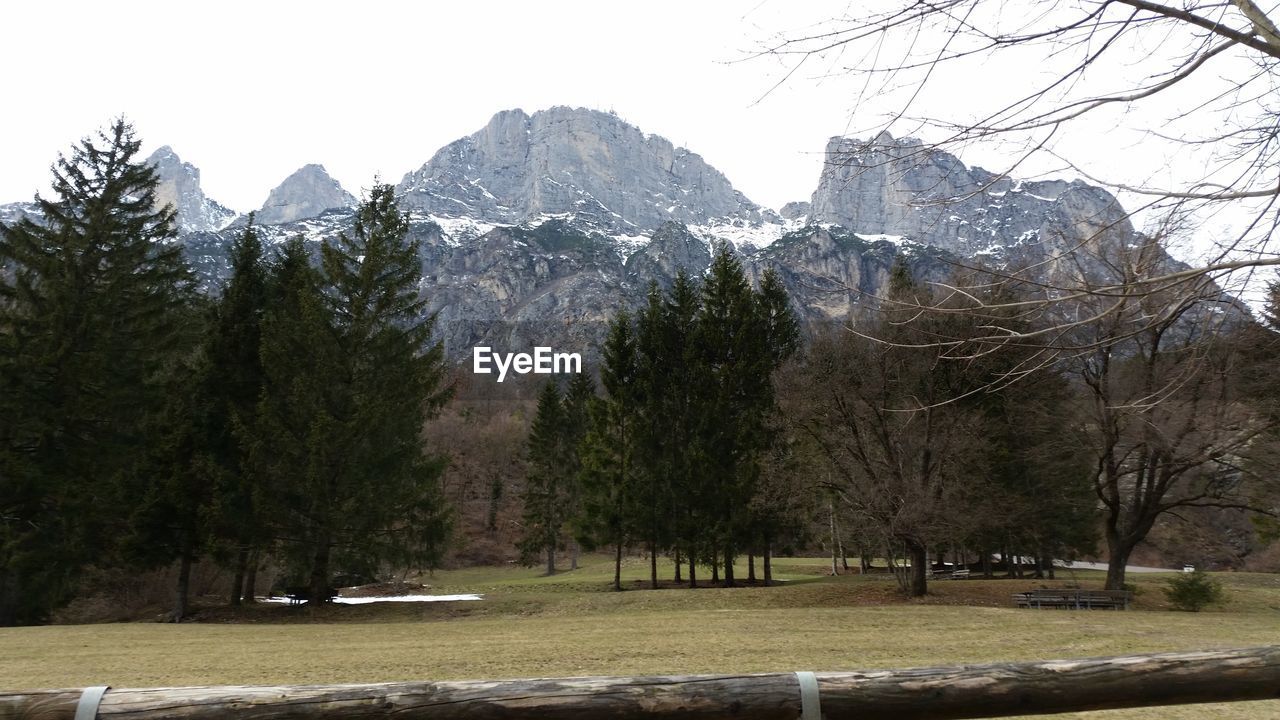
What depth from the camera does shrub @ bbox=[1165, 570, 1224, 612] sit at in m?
19.4

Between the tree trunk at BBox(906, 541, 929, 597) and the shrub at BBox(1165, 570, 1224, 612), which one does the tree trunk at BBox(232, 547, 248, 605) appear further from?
the shrub at BBox(1165, 570, 1224, 612)

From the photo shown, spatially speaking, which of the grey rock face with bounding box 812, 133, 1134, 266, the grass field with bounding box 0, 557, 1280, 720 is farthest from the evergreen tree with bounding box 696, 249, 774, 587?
the grey rock face with bounding box 812, 133, 1134, 266

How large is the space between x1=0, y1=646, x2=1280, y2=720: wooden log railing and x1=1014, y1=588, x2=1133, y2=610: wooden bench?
61.0 feet

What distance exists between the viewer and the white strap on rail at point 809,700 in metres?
2.93

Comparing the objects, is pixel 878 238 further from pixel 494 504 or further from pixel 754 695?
pixel 754 695

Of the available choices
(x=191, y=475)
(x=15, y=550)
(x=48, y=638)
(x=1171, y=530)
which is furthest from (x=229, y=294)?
(x=1171, y=530)

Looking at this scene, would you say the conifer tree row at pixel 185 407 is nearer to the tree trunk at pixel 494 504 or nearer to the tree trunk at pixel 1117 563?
the tree trunk at pixel 1117 563

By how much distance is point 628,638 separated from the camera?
1365cm

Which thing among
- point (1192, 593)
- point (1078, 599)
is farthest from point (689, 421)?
point (1192, 593)

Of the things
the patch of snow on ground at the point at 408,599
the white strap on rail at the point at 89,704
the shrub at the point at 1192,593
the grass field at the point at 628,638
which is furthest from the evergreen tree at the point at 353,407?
the shrub at the point at 1192,593

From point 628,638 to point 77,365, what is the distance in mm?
17639

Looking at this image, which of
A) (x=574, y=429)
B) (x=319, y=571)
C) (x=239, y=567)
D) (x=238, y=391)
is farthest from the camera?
(x=574, y=429)

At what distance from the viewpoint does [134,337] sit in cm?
2203

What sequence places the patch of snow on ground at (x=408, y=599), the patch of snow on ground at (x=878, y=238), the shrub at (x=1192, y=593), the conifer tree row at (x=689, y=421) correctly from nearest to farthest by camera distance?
1. the shrub at (x=1192, y=593)
2. the patch of snow on ground at (x=408, y=599)
3. the conifer tree row at (x=689, y=421)
4. the patch of snow on ground at (x=878, y=238)
